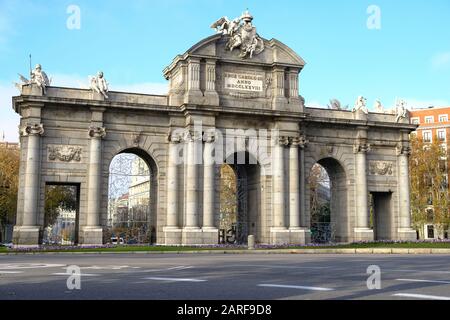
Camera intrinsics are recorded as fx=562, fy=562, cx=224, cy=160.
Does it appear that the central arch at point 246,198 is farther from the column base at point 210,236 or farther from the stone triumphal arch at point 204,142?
the column base at point 210,236

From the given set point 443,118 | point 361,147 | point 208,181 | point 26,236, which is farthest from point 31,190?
point 443,118

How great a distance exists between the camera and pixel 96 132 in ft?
126

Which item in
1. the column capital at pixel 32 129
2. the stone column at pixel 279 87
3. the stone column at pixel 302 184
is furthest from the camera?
the stone column at pixel 302 184

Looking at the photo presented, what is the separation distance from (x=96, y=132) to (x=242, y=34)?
13.1 metres

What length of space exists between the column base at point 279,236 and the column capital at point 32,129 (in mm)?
17607

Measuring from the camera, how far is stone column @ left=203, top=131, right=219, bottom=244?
128 ft

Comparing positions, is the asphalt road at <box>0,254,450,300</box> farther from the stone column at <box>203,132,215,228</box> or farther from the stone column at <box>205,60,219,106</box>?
the stone column at <box>205,60,219,106</box>

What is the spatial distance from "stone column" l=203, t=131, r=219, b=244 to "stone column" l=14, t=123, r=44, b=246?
36.5 feet

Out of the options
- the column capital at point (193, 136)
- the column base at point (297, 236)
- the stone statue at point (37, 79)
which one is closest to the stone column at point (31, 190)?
the stone statue at point (37, 79)

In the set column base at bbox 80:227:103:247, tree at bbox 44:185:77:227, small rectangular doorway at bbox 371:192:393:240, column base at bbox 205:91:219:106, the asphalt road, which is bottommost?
the asphalt road

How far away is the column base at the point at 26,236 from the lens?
118 ft

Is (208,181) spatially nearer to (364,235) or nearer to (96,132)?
(96,132)

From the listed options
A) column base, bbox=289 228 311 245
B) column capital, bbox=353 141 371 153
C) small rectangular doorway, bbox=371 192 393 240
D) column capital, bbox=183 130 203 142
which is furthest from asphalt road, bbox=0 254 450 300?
small rectangular doorway, bbox=371 192 393 240
